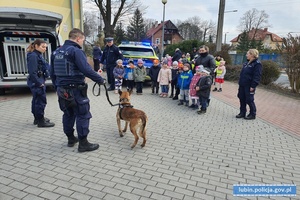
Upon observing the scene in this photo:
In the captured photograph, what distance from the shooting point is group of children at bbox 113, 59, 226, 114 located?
6.41 meters

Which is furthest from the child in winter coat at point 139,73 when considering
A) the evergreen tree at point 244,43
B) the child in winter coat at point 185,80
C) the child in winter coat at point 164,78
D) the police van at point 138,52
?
the evergreen tree at point 244,43

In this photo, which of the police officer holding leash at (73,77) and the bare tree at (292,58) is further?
the bare tree at (292,58)

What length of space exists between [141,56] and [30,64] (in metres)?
5.83

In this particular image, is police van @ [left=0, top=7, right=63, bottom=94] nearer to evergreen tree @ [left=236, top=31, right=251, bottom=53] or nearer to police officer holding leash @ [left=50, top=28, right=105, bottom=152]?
police officer holding leash @ [left=50, top=28, right=105, bottom=152]

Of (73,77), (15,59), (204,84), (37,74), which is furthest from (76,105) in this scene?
(15,59)

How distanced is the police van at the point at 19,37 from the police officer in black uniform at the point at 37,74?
2.72 meters

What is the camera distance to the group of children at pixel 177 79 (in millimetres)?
6411

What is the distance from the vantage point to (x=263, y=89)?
11.5 meters

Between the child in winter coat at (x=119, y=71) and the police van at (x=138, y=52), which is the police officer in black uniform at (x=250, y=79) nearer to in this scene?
the child in winter coat at (x=119, y=71)

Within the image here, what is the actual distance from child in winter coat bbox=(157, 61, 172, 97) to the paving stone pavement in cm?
268

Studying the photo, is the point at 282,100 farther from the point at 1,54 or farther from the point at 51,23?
the point at 1,54

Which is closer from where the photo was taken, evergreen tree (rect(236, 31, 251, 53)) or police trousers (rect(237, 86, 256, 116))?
police trousers (rect(237, 86, 256, 116))

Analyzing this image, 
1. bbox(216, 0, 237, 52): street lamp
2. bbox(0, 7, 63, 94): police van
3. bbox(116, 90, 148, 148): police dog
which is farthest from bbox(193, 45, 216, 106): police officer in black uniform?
bbox(216, 0, 237, 52): street lamp

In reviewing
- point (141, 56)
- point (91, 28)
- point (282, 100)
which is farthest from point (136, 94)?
point (91, 28)
